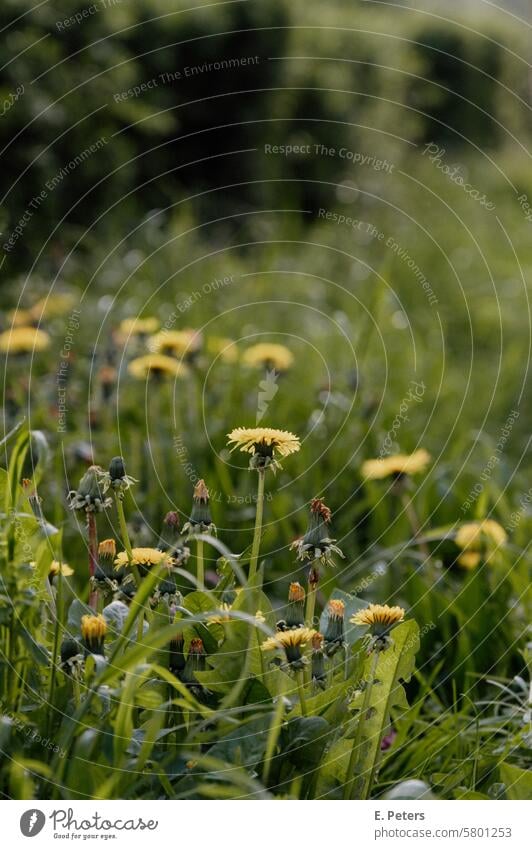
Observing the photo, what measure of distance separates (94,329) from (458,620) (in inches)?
55.1

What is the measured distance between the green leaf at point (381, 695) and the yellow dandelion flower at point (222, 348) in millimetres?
1187

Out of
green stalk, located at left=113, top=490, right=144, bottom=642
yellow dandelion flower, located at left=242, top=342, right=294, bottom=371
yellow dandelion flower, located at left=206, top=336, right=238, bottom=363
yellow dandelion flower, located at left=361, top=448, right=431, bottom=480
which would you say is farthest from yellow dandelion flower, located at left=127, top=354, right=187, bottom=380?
green stalk, located at left=113, top=490, right=144, bottom=642

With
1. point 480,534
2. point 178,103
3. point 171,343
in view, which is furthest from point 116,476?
point 178,103

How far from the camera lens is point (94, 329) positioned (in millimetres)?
2547

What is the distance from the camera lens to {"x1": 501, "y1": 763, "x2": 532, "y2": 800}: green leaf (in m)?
1.08

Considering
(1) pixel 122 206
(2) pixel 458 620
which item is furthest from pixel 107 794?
(1) pixel 122 206

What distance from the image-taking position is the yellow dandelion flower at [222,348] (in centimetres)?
227

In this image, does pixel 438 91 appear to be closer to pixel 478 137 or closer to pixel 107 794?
pixel 478 137

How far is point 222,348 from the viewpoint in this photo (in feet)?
7.64

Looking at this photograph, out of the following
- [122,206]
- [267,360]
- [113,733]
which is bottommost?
[113,733]

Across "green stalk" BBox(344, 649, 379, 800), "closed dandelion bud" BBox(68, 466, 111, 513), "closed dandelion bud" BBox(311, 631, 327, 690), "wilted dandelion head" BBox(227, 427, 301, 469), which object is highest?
"wilted dandelion head" BBox(227, 427, 301, 469)

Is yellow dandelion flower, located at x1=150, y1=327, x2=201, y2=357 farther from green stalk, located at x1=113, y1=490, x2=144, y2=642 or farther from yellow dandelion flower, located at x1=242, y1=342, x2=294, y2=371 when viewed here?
green stalk, located at x1=113, y1=490, x2=144, y2=642

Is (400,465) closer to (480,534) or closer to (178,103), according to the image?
(480,534)

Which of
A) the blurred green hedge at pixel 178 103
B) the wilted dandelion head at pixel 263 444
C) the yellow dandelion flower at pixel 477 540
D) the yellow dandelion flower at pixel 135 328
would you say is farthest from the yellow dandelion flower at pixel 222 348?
the wilted dandelion head at pixel 263 444
